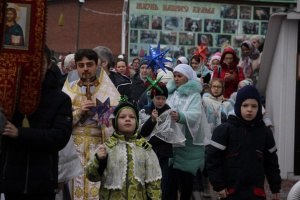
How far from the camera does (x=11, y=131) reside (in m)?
5.71

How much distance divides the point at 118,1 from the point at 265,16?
13.1 meters

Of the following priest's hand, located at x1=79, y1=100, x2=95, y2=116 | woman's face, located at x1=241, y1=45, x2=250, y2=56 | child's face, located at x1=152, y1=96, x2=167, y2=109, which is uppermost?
woman's face, located at x1=241, y1=45, x2=250, y2=56

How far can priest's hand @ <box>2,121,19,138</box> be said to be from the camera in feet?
18.7

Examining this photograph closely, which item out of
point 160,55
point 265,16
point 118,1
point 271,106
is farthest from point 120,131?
point 118,1

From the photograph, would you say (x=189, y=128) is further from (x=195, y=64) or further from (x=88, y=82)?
(x=195, y=64)

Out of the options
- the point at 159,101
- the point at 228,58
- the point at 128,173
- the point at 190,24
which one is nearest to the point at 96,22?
the point at 190,24

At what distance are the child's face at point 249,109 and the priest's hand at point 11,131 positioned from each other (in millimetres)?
2705

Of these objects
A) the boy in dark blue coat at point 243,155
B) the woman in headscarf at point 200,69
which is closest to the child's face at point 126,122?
the boy in dark blue coat at point 243,155

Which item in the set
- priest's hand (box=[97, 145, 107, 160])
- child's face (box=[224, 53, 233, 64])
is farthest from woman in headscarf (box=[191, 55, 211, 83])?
priest's hand (box=[97, 145, 107, 160])

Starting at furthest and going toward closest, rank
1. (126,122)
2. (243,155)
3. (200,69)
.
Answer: (200,69), (243,155), (126,122)

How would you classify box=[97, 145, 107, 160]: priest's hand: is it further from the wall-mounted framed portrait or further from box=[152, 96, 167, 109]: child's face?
box=[152, 96, 167, 109]: child's face

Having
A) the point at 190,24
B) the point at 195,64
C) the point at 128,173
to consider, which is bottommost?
the point at 128,173

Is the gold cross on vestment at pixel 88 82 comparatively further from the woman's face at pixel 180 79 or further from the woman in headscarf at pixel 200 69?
the woman in headscarf at pixel 200 69

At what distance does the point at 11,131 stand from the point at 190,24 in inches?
1494
